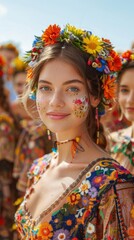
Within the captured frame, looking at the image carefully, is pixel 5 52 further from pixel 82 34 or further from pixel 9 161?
pixel 82 34

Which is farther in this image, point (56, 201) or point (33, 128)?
point (33, 128)

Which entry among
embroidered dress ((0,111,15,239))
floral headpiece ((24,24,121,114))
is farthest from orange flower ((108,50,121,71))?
embroidered dress ((0,111,15,239))

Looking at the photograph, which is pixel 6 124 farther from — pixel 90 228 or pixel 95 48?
pixel 90 228

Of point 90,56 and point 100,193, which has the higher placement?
point 90,56

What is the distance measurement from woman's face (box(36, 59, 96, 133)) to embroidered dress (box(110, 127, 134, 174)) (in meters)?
0.84

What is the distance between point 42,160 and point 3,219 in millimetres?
2274

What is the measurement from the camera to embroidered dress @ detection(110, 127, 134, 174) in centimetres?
262

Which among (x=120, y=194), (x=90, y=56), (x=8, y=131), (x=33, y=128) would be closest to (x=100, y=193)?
(x=120, y=194)

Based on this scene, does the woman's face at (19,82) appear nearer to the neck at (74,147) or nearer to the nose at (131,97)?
the nose at (131,97)

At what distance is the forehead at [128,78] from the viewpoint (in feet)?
8.33

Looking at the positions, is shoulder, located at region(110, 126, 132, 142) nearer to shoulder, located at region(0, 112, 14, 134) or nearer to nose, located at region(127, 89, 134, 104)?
nose, located at region(127, 89, 134, 104)

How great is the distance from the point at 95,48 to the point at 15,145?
2750 millimetres

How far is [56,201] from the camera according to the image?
68.9 inches

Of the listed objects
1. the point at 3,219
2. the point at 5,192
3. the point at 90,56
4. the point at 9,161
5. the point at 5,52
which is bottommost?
the point at 3,219
